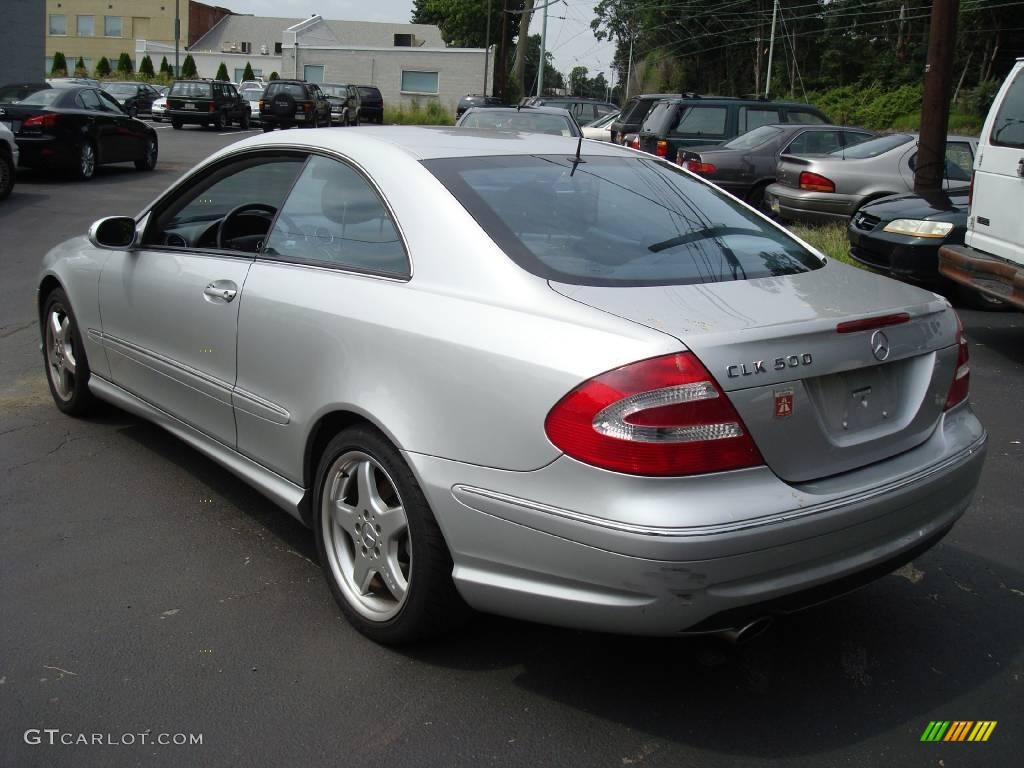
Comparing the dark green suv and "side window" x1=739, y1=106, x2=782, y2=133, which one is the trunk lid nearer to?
the dark green suv

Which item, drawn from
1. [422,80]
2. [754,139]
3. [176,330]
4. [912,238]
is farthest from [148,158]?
[422,80]

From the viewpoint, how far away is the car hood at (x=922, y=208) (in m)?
9.02

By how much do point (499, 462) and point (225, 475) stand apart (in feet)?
7.83

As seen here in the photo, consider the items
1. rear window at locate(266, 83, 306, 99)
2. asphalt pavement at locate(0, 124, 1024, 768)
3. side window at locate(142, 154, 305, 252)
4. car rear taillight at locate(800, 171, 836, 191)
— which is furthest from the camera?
rear window at locate(266, 83, 306, 99)

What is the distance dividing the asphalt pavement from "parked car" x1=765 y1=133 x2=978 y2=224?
28.0 feet

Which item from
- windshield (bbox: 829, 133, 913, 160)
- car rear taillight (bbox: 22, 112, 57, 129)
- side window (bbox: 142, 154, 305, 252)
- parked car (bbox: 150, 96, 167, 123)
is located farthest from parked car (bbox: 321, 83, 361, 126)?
side window (bbox: 142, 154, 305, 252)

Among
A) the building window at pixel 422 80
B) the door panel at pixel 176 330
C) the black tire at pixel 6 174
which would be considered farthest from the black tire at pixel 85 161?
the building window at pixel 422 80

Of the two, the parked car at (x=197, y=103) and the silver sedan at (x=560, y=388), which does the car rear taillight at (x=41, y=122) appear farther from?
the parked car at (x=197, y=103)

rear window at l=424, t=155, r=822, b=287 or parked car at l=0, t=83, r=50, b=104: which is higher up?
parked car at l=0, t=83, r=50, b=104

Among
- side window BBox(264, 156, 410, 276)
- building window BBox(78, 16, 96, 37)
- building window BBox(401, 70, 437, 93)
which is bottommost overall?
side window BBox(264, 156, 410, 276)

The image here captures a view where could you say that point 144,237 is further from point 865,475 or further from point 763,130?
point 763,130

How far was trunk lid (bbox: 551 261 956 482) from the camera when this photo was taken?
8.91 ft

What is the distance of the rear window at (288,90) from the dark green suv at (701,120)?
74.2 feet

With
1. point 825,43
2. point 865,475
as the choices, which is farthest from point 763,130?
point 825,43
